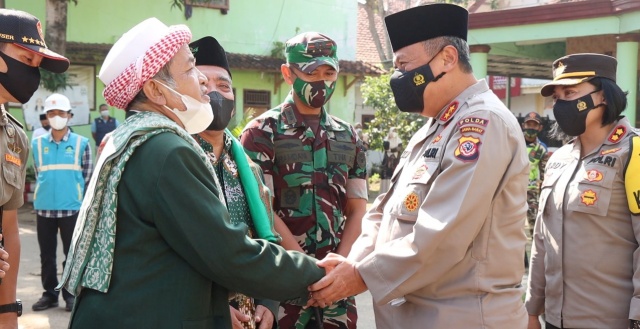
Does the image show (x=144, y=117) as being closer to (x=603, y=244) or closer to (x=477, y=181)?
(x=477, y=181)

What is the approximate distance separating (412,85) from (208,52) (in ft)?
3.65

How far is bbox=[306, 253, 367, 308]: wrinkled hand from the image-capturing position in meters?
3.25

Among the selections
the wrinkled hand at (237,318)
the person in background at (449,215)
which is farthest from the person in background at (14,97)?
the person in background at (449,215)

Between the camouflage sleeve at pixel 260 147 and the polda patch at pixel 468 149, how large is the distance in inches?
54.5

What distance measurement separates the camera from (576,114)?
414 cm

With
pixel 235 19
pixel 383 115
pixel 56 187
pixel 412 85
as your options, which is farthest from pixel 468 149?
pixel 235 19

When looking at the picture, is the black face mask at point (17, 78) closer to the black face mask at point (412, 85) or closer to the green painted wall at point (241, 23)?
the black face mask at point (412, 85)

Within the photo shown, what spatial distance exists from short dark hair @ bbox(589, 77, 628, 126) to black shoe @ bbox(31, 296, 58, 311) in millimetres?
5688

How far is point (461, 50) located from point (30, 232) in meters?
10.5

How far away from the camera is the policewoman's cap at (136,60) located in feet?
9.15

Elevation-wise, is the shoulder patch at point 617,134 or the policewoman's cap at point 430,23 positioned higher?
the policewoman's cap at point 430,23

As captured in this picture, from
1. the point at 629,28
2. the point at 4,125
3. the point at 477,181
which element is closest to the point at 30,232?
the point at 4,125

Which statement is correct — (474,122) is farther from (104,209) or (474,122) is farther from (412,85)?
(104,209)

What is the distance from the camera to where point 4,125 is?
3.79 m
